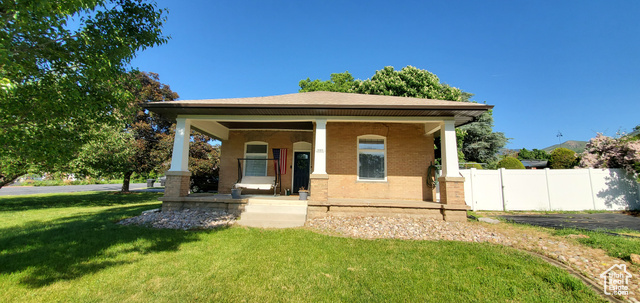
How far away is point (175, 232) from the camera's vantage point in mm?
6117

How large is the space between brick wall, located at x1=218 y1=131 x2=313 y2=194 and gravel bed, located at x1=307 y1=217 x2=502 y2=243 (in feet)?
13.5

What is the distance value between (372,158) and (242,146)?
17.9 ft

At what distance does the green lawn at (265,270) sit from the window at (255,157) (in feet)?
17.0

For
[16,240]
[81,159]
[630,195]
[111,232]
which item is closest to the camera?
[16,240]

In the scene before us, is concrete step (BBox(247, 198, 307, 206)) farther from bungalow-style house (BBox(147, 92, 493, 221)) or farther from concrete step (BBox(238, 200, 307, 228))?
bungalow-style house (BBox(147, 92, 493, 221))

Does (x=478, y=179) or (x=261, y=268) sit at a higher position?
(x=478, y=179)

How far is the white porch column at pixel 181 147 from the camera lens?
8062 millimetres

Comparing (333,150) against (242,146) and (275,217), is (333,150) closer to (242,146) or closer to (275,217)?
(275,217)

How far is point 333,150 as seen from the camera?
31.8 ft

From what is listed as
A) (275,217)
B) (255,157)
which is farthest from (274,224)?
(255,157)

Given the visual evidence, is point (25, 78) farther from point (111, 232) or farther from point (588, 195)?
point (588, 195)

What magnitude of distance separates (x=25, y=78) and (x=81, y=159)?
36.8 ft

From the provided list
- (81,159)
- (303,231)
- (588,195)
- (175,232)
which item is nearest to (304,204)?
(303,231)

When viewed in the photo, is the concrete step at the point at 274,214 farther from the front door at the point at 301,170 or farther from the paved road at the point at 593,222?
the paved road at the point at 593,222
